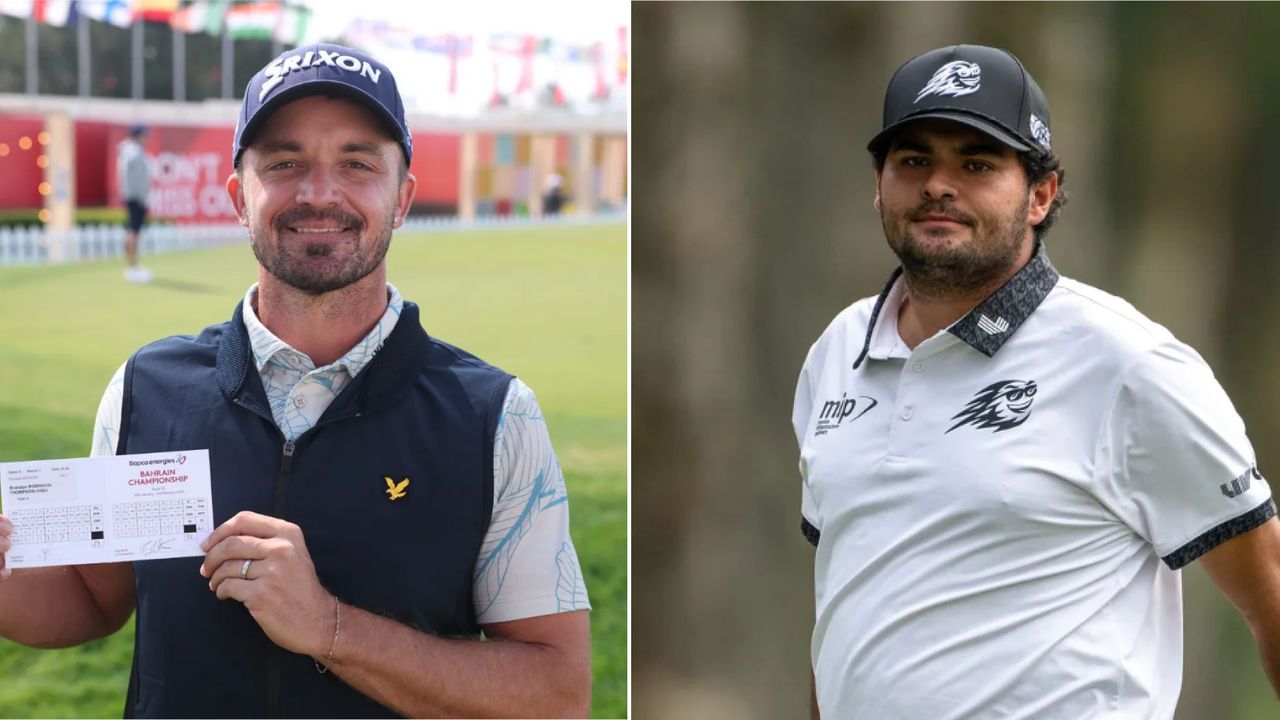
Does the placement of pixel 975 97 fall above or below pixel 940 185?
above

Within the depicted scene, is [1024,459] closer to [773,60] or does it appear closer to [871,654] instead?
[871,654]

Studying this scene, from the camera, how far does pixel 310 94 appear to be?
7.36 feet

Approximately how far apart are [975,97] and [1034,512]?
638 millimetres

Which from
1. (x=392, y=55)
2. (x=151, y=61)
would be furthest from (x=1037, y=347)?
(x=151, y=61)

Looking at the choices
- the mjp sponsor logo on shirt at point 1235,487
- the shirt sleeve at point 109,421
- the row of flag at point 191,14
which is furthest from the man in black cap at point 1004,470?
the row of flag at point 191,14

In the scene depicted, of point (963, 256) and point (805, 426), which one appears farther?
point (805, 426)

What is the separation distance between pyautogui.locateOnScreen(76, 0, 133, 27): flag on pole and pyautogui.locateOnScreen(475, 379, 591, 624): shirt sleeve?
1.67 meters

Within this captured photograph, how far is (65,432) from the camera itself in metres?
2.84

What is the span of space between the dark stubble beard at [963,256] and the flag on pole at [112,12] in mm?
2225

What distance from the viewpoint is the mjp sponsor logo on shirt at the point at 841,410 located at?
81.9 inches

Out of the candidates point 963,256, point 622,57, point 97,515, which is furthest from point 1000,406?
point 622,57

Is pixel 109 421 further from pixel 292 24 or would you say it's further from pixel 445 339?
pixel 292 24

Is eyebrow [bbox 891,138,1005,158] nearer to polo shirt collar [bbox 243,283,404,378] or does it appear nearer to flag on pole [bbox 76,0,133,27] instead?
polo shirt collar [bbox 243,283,404,378]

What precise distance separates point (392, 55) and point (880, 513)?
5.73 feet
